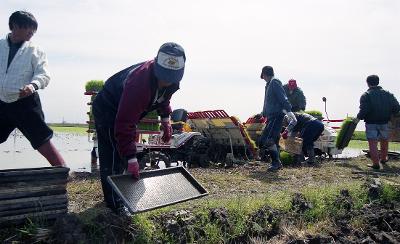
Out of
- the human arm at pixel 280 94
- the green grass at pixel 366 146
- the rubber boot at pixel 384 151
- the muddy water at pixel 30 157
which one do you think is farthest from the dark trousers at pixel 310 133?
the green grass at pixel 366 146

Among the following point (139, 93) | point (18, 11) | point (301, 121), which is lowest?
point (301, 121)

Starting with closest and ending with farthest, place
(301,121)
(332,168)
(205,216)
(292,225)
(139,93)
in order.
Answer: (139,93) < (205,216) < (292,225) < (332,168) < (301,121)

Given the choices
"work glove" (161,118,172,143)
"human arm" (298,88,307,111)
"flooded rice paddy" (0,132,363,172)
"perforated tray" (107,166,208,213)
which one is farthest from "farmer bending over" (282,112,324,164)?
"perforated tray" (107,166,208,213)

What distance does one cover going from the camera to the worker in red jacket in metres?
3.60

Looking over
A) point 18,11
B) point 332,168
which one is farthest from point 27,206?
point 332,168

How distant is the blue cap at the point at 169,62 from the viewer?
141 inches

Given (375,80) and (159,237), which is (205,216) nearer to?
(159,237)

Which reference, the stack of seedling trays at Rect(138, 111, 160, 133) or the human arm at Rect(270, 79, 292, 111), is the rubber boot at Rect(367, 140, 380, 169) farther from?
→ the stack of seedling trays at Rect(138, 111, 160, 133)

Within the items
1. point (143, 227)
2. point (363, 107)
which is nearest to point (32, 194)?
point (143, 227)

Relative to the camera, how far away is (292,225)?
4.53 meters

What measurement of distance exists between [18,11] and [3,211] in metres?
2.17

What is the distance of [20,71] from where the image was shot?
13.9 feet

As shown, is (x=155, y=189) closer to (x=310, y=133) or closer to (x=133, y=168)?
(x=133, y=168)

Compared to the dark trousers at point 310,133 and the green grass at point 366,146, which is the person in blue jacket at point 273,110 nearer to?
the dark trousers at point 310,133
